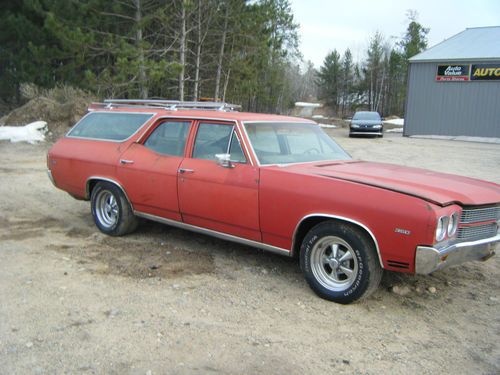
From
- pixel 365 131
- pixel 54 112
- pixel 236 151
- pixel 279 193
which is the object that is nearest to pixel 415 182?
pixel 279 193

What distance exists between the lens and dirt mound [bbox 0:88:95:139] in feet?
59.4

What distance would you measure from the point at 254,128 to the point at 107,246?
2280 mm

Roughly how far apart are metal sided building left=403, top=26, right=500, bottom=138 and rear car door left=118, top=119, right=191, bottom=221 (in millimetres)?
25362

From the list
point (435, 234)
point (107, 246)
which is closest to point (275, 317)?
point (435, 234)

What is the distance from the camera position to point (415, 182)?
4.27 metres

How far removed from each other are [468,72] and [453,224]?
26112 millimetres

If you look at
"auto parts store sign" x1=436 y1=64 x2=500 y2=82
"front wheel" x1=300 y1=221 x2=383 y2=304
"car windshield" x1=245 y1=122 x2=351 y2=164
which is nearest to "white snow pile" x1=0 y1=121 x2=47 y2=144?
"car windshield" x1=245 y1=122 x2=351 y2=164

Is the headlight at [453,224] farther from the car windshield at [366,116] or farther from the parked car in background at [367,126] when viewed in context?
the car windshield at [366,116]

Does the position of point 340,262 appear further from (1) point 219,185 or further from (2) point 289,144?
(2) point 289,144

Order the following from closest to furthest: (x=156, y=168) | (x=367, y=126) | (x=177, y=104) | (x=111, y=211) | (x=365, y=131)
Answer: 1. (x=156, y=168)
2. (x=177, y=104)
3. (x=111, y=211)
4. (x=367, y=126)
5. (x=365, y=131)

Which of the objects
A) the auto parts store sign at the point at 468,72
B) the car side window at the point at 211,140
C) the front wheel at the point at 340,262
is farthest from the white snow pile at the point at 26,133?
the auto parts store sign at the point at 468,72

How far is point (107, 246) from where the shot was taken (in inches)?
227

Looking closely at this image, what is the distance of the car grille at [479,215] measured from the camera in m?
4.01

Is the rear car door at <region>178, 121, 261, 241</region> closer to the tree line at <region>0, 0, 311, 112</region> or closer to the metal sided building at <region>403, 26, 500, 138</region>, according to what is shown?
the tree line at <region>0, 0, 311, 112</region>
